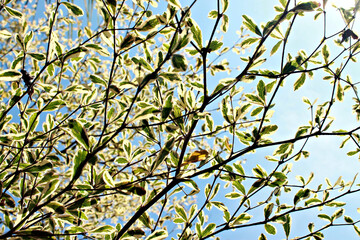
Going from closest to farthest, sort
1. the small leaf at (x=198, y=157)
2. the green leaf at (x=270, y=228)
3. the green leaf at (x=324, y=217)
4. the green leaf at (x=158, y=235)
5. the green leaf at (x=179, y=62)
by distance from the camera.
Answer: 1. the green leaf at (x=179, y=62)
2. the small leaf at (x=198, y=157)
3. the green leaf at (x=158, y=235)
4. the green leaf at (x=270, y=228)
5. the green leaf at (x=324, y=217)

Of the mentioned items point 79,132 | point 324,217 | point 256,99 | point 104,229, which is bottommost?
point 104,229

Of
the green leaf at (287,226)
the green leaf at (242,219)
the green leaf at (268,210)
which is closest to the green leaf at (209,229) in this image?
the green leaf at (242,219)

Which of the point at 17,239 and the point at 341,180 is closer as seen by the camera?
the point at 17,239

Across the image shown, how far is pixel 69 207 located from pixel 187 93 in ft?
2.57

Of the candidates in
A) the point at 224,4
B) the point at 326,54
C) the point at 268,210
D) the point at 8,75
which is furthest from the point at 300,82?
the point at 8,75

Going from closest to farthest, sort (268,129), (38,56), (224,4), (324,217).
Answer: (224,4)
(268,129)
(38,56)
(324,217)

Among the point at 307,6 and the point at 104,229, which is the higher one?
the point at 307,6

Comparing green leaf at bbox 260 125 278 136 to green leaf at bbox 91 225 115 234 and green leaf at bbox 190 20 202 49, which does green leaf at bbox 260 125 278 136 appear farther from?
green leaf at bbox 91 225 115 234

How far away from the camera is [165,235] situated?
3.70ft

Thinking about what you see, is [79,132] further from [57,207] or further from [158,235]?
[158,235]

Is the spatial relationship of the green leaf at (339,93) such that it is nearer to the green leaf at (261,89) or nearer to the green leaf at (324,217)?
the green leaf at (261,89)

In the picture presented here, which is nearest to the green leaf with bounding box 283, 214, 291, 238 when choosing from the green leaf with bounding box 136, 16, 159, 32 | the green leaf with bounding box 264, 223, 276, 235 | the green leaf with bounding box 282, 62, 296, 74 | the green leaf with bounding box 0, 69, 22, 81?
the green leaf with bounding box 264, 223, 276, 235

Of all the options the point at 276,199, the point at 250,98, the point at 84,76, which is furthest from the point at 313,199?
the point at 84,76

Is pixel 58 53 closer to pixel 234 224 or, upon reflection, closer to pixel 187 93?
pixel 187 93
